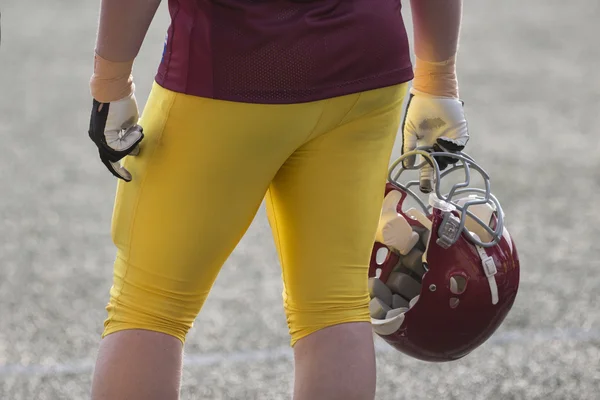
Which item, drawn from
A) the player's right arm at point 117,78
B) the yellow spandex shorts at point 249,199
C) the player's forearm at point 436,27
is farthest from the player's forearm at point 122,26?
the player's forearm at point 436,27

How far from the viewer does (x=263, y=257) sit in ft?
15.9

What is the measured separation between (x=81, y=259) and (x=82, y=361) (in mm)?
1134

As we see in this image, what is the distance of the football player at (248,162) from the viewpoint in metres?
2.06

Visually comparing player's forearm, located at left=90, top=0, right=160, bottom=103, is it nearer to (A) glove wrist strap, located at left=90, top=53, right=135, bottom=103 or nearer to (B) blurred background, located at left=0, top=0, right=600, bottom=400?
(A) glove wrist strap, located at left=90, top=53, right=135, bottom=103

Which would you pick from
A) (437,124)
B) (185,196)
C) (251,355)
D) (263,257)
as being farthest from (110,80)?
(263,257)

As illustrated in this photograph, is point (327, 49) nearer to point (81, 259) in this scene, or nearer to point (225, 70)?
point (225, 70)

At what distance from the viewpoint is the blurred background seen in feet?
11.6

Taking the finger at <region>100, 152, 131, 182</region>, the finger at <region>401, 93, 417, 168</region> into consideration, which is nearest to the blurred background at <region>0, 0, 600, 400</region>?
the finger at <region>401, 93, 417, 168</region>

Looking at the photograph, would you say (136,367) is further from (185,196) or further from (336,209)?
(336,209)

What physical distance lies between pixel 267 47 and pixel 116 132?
0.37 meters

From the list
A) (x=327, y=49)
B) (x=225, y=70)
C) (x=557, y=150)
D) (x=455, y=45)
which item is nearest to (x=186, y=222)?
(x=225, y=70)

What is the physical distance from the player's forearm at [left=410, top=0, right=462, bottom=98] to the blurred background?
3.90ft

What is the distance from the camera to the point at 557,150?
21.4 feet

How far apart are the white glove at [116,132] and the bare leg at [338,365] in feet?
1.71
